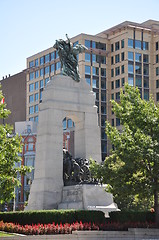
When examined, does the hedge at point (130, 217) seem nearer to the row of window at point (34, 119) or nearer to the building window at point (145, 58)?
the building window at point (145, 58)

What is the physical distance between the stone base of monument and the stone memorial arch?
1.04m

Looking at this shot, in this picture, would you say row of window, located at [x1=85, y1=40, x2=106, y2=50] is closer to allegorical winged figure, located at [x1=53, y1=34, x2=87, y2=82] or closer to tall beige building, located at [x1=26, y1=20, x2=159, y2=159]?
tall beige building, located at [x1=26, y1=20, x2=159, y2=159]

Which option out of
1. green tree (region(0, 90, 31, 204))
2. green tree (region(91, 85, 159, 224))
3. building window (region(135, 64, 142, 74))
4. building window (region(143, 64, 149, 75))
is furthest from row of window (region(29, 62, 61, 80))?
green tree (region(0, 90, 31, 204))

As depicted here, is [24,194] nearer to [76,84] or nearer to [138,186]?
[76,84]

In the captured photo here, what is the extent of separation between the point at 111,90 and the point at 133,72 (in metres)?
7.48

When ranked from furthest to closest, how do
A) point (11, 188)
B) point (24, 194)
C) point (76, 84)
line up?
point (24, 194), point (76, 84), point (11, 188)

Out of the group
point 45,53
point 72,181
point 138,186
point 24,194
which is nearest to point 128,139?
point 138,186

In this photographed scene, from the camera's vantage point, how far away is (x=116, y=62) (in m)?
118

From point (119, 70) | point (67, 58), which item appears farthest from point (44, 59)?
point (67, 58)

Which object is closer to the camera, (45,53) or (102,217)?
(102,217)

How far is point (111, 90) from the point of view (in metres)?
120

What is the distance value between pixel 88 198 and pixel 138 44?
3166 inches

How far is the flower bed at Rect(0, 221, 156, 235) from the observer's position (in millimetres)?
31203

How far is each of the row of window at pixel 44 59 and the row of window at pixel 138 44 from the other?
15519 mm
